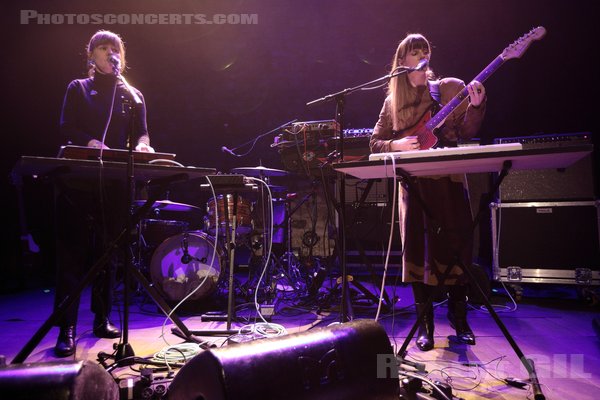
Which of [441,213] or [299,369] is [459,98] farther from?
[299,369]

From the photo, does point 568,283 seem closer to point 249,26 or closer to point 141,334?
point 141,334

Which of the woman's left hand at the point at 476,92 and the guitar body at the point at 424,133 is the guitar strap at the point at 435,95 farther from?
the woman's left hand at the point at 476,92

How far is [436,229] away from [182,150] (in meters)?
5.10

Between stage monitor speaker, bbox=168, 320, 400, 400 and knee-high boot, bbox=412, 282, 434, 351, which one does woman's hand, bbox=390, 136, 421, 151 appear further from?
stage monitor speaker, bbox=168, 320, 400, 400

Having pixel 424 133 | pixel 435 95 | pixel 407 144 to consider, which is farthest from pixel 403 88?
pixel 407 144

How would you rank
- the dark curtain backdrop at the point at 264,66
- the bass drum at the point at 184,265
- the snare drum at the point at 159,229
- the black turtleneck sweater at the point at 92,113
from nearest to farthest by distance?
1. the black turtleneck sweater at the point at 92,113
2. the bass drum at the point at 184,265
3. the snare drum at the point at 159,229
4. the dark curtain backdrop at the point at 264,66

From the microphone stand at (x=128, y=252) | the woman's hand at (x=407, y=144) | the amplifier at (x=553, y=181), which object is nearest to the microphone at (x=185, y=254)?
the microphone stand at (x=128, y=252)

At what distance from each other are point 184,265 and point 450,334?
250cm

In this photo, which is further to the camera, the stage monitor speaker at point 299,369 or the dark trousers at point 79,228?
the dark trousers at point 79,228

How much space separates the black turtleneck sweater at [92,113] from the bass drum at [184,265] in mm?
1379

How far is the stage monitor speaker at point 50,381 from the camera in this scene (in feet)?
3.20

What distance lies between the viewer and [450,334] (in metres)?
2.70

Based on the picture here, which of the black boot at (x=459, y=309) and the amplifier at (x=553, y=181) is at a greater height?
the amplifier at (x=553, y=181)

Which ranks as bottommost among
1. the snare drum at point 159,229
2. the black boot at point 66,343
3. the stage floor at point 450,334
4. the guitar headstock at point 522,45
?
the stage floor at point 450,334
